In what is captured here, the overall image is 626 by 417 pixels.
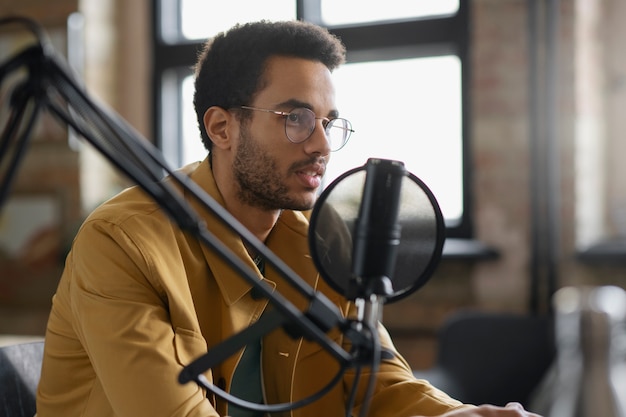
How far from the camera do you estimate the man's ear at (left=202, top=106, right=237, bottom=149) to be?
5.58 feet

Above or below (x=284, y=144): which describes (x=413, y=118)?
below

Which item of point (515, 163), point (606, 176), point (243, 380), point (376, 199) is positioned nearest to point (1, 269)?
point (515, 163)

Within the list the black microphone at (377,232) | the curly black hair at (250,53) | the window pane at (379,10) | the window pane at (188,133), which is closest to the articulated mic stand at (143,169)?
the black microphone at (377,232)

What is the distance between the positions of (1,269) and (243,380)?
10.7 ft

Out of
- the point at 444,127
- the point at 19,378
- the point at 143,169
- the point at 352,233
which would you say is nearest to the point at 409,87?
the point at 444,127

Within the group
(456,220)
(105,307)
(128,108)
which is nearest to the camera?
(105,307)

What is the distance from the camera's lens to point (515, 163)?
3.49 meters

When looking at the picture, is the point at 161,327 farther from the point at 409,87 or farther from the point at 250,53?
the point at 409,87

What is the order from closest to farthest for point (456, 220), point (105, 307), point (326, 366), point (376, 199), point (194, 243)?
point (376, 199)
point (105, 307)
point (194, 243)
point (326, 366)
point (456, 220)

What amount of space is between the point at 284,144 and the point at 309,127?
8cm

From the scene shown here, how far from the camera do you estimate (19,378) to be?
153cm

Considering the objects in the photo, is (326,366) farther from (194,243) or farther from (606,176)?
(606,176)

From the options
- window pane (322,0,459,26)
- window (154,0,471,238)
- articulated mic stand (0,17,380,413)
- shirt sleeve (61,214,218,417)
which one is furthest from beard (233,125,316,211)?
window pane (322,0,459,26)

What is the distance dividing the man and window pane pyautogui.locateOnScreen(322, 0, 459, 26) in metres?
2.27
